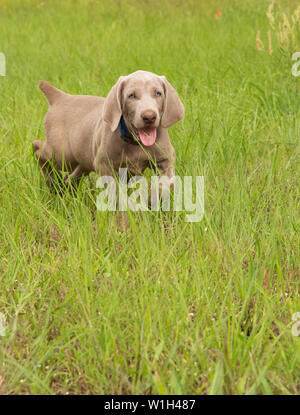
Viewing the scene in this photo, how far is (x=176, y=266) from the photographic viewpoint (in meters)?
2.36

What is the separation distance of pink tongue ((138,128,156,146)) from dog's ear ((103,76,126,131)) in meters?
0.13

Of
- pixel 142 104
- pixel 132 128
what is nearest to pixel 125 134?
pixel 132 128

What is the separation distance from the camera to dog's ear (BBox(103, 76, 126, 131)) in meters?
2.94

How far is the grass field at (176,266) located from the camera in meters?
1.81

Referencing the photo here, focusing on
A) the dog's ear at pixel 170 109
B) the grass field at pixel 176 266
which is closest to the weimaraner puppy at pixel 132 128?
the dog's ear at pixel 170 109

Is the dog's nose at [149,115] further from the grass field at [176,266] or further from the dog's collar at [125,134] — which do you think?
the grass field at [176,266]

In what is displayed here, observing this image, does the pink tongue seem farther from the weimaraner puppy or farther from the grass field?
the grass field

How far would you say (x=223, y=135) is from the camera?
3.58 m

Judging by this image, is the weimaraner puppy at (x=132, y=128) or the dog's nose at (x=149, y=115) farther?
the weimaraner puppy at (x=132, y=128)

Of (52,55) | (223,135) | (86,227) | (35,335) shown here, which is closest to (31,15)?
(52,55)

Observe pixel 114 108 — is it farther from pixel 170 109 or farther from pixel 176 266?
pixel 176 266

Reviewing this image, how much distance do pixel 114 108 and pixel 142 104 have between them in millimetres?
190

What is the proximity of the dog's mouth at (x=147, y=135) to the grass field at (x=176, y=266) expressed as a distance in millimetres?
322

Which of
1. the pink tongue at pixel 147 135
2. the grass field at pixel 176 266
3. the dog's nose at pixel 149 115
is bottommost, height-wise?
the grass field at pixel 176 266
